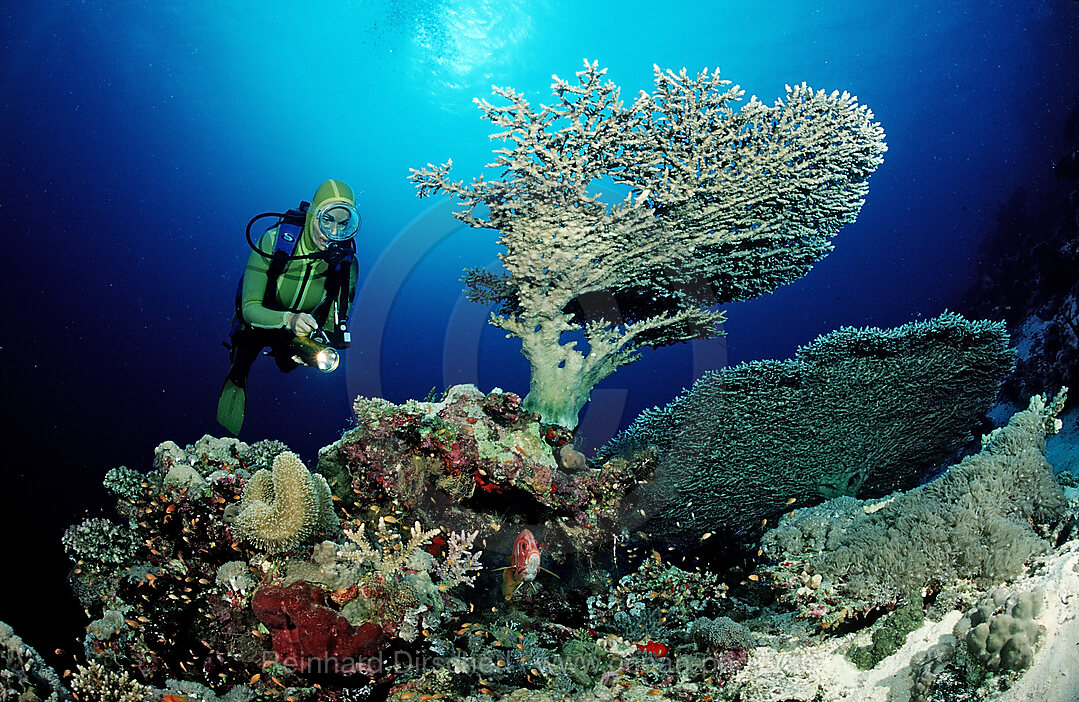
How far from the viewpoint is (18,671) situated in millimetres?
3092

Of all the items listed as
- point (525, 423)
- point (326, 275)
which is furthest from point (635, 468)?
point (326, 275)

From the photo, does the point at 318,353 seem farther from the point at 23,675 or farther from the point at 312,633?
the point at 23,675

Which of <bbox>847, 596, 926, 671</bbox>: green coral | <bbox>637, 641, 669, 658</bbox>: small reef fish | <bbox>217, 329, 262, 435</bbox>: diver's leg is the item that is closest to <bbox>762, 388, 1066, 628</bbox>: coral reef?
<bbox>847, 596, 926, 671</bbox>: green coral

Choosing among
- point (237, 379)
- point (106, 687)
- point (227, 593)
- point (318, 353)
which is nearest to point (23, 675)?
point (106, 687)

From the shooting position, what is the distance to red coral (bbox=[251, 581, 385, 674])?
260 centimetres

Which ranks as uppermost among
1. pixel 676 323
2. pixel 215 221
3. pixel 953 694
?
pixel 215 221

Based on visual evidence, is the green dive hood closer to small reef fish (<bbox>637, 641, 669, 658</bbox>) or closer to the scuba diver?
the scuba diver

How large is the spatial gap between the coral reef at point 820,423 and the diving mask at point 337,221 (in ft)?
13.0

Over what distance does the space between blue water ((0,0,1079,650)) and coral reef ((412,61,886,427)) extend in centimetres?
185

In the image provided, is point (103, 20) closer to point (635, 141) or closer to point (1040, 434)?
point (635, 141)

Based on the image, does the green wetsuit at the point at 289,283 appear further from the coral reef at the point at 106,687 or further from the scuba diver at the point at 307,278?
the coral reef at the point at 106,687

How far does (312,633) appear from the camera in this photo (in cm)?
263

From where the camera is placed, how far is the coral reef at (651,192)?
401 cm

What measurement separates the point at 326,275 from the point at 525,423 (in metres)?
2.83
